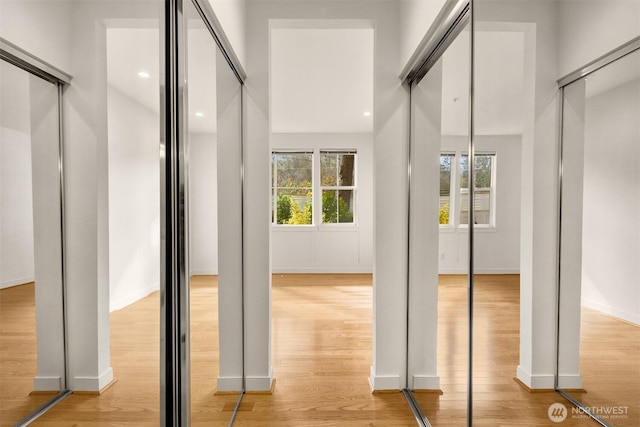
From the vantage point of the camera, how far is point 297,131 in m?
6.50

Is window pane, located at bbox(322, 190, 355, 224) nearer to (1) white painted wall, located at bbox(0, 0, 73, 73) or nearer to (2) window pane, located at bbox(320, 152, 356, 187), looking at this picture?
(2) window pane, located at bbox(320, 152, 356, 187)

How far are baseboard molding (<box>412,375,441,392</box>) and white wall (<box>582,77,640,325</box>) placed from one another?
133 centimetres

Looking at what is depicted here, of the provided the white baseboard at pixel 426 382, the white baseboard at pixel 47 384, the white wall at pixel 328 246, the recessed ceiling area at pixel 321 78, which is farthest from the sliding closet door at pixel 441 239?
the white wall at pixel 328 246

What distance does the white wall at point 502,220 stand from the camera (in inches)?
39.8

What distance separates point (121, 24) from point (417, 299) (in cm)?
191

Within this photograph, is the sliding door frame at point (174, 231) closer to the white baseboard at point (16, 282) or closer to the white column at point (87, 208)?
the white column at point (87, 208)

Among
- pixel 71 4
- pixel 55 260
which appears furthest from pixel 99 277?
pixel 71 4

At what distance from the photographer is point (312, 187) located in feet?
21.9

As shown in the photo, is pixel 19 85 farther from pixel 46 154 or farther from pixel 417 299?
pixel 417 299

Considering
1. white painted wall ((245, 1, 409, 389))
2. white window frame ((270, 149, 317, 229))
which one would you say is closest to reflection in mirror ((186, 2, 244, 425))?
white painted wall ((245, 1, 409, 389))

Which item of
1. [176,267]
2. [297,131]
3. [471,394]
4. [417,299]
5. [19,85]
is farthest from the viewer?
[297,131]

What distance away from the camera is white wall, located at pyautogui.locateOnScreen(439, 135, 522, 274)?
1010 mm

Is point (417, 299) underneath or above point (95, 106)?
underneath

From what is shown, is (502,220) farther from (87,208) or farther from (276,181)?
(276,181)
